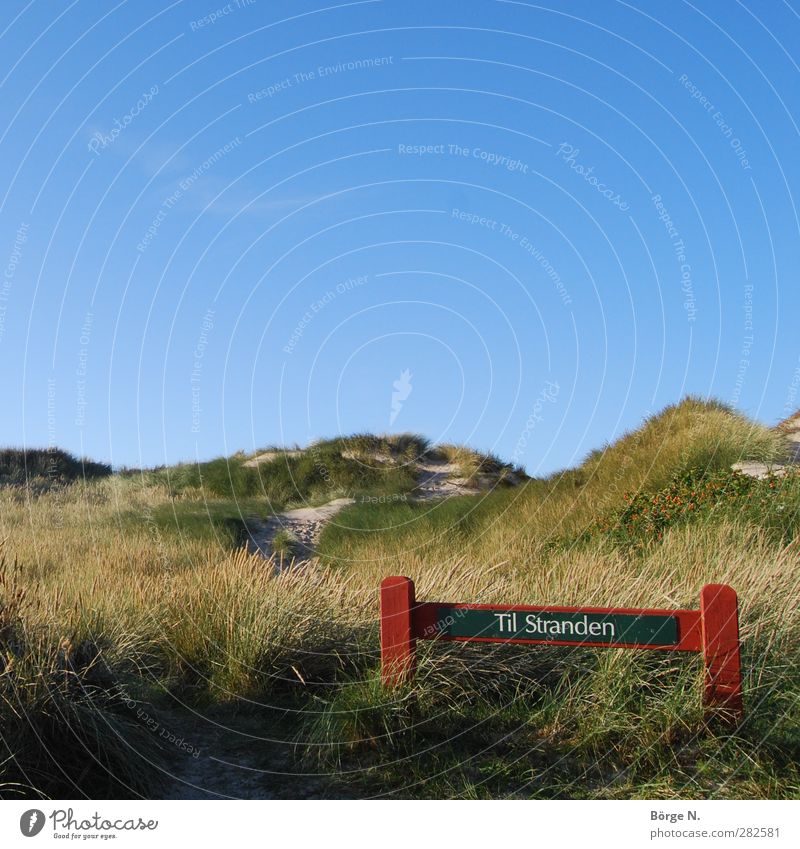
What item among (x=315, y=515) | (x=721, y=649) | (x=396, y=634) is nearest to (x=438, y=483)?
(x=315, y=515)

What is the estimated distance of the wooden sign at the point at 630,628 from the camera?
5301 mm

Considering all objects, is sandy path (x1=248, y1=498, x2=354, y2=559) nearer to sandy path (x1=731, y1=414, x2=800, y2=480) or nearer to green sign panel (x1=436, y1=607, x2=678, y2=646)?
sandy path (x1=731, y1=414, x2=800, y2=480)

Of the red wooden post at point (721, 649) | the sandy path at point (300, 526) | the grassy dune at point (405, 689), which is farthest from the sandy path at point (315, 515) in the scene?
the red wooden post at point (721, 649)

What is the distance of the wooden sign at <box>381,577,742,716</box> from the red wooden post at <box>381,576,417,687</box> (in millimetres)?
179

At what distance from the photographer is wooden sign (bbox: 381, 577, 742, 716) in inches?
209

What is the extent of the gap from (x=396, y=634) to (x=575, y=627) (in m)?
1.08

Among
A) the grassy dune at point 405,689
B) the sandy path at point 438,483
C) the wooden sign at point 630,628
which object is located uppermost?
the sandy path at point 438,483

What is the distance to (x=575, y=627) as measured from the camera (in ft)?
17.4

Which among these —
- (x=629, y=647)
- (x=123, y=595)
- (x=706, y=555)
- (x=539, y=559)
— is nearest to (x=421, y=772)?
(x=629, y=647)

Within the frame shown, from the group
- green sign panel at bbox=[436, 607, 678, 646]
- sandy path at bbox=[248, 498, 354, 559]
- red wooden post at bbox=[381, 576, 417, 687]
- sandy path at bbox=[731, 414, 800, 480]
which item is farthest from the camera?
sandy path at bbox=[248, 498, 354, 559]

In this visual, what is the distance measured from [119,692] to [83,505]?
557 inches

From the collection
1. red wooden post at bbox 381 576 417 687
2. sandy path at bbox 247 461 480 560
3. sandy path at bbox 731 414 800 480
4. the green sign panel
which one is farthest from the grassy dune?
sandy path at bbox 247 461 480 560

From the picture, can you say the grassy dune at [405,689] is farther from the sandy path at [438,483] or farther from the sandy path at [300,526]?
the sandy path at [438,483]

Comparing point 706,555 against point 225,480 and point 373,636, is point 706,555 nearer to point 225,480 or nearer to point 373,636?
point 373,636
